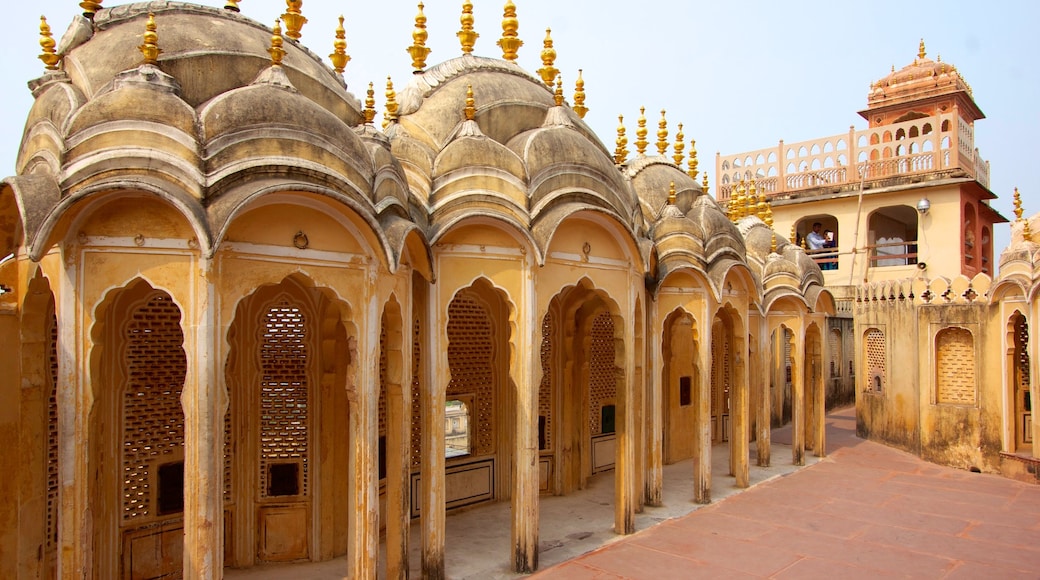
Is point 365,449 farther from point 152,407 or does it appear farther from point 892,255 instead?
point 892,255

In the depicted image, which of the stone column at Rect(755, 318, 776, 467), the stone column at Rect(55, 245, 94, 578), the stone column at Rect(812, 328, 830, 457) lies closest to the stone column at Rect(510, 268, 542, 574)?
the stone column at Rect(55, 245, 94, 578)

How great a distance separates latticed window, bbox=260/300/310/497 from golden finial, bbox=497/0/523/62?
506cm

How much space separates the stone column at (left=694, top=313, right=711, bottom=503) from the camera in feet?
36.9

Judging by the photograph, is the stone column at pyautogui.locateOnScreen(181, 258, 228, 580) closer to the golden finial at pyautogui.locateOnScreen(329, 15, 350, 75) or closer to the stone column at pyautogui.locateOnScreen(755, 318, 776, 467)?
the golden finial at pyautogui.locateOnScreen(329, 15, 350, 75)

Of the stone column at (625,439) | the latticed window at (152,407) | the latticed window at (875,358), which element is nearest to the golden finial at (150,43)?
the latticed window at (152,407)

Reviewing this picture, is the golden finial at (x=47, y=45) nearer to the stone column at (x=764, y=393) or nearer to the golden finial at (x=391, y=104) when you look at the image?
the golden finial at (x=391, y=104)

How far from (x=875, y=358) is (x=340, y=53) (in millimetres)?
14121

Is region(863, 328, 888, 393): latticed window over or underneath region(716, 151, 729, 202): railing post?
underneath

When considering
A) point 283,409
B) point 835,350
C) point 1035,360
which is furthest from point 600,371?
point 835,350

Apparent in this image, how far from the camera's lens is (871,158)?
23.5 meters

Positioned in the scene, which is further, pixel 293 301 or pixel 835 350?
pixel 835 350

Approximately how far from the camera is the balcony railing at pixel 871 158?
2200 cm

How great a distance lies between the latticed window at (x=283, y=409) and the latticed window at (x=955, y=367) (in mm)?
12838

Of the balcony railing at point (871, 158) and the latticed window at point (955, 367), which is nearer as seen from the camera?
the latticed window at point (955, 367)
